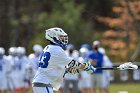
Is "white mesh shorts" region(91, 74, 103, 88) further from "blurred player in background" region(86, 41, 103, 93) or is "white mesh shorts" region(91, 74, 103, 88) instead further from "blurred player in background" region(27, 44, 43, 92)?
"blurred player in background" region(27, 44, 43, 92)

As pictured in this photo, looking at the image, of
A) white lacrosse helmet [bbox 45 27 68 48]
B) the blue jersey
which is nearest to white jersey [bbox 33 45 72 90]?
white lacrosse helmet [bbox 45 27 68 48]

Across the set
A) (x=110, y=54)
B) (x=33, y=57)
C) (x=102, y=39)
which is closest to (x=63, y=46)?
(x=33, y=57)

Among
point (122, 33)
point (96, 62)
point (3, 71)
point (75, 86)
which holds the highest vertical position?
point (122, 33)

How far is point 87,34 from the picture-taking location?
1911 inches

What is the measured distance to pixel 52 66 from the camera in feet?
44.8

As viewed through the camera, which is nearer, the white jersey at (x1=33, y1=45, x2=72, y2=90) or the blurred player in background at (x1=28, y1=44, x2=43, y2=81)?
the white jersey at (x1=33, y1=45, x2=72, y2=90)

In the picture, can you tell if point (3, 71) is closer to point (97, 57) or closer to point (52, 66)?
point (97, 57)

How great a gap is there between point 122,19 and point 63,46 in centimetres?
3170

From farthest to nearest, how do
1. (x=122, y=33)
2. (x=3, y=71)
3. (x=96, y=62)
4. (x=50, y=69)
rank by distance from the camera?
(x=122, y=33) → (x=3, y=71) → (x=96, y=62) → (x=50, y=69)

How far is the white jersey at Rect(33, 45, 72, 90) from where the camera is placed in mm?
13625

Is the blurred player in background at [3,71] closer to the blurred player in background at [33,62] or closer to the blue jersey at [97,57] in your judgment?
the blurred player in background at [33,62]

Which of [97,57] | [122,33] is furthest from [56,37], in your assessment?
[122,33]

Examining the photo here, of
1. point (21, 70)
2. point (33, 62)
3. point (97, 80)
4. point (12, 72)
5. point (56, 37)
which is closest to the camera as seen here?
point (56, 37)

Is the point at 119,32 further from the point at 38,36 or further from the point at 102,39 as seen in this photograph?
the point at 38,36
